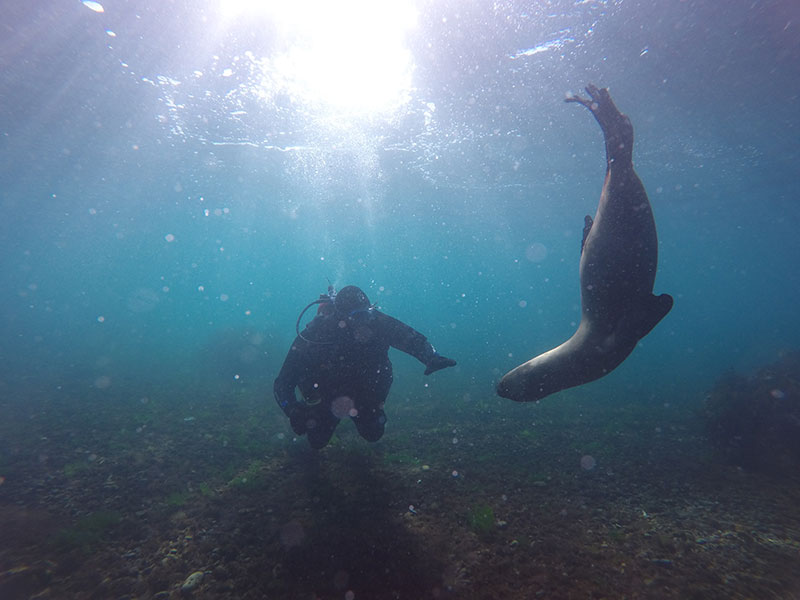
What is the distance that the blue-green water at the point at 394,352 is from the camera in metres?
3.96

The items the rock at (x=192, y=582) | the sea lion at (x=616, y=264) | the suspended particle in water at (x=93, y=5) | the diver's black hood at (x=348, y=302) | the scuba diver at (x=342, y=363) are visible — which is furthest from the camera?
the suspended particle in water at (x=93, y=5)

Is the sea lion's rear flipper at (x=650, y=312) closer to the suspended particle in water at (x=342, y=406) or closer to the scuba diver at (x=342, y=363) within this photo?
the scuba diver at (x=342, y=363)

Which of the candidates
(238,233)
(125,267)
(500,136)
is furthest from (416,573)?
(125,267)

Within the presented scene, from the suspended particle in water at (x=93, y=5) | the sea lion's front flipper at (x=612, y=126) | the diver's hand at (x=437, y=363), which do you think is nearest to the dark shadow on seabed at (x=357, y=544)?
the diver's hand at (x=437, y=363)

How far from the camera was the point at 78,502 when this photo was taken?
17.2ft

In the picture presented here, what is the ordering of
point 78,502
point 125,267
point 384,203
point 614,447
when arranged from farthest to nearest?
point 125,267 → point 384,203 → point 614,447 → point 78,502

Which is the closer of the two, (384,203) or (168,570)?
(168,570)

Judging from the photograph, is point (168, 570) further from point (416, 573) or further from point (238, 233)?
point (238, 233)

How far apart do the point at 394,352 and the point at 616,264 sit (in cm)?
2245

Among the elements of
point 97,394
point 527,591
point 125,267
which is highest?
point 125,267

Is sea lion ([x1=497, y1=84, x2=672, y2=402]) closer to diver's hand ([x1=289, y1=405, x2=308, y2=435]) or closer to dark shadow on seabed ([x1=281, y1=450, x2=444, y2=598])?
dark shadow on seabed ([x1=281, y1=450, x2=444, y2=598])

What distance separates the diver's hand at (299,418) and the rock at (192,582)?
2137mm

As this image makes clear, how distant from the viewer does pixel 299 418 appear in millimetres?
5660

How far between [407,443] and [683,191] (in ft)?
98.8
